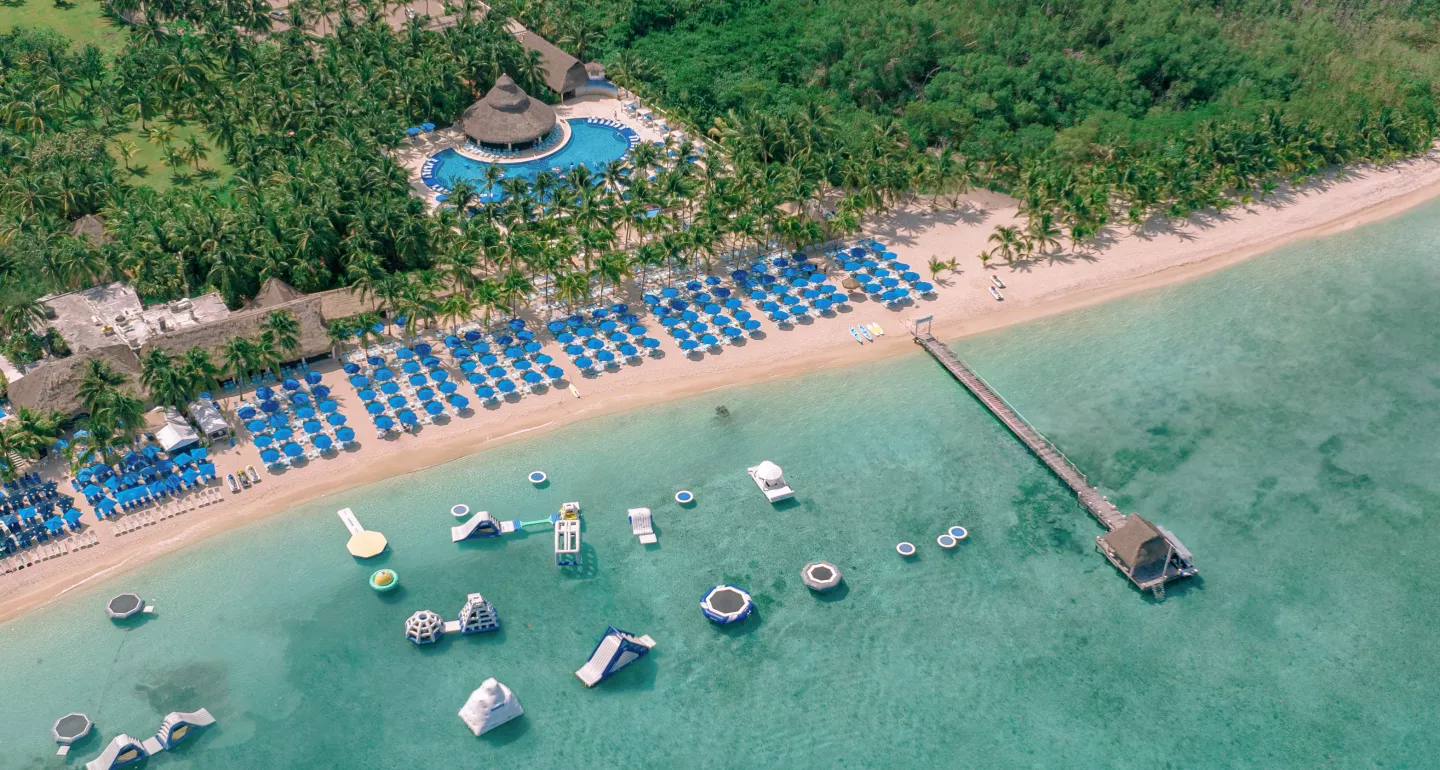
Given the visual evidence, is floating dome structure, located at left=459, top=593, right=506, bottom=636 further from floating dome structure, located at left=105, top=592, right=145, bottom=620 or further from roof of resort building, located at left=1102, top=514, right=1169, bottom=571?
roof of resort building, located at left=1102, top=514, right=1169, bottom=571

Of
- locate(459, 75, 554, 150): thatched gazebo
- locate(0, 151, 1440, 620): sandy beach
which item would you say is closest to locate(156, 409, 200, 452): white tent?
locate(0, 151, 1440, 620): sandy beach

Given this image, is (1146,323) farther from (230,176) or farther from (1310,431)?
(230,176)

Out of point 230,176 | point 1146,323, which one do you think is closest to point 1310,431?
point 1146,323

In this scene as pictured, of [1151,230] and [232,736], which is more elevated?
[1151,230]

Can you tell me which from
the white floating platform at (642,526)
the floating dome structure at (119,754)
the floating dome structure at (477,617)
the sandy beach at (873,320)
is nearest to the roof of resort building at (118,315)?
the sandy beach at (873,320)

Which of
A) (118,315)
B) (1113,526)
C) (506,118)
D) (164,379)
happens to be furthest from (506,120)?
(1113,526)

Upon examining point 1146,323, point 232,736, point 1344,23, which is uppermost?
point 1344,23
